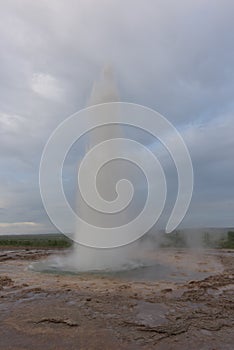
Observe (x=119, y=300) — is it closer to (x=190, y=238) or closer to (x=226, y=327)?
(x=226, y=327)

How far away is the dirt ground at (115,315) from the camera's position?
24.4 feet

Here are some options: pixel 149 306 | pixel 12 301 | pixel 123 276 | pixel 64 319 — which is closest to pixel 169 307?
pixel 149 306

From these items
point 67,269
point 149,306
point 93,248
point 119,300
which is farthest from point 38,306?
point 93,248

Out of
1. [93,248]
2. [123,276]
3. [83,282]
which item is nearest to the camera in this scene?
[83,282]

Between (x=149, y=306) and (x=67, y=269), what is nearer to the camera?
(x=149, y=306)

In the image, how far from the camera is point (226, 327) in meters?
8.41

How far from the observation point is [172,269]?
63.1ft

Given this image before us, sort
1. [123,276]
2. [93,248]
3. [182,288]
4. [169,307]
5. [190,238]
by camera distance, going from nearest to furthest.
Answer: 1. [169,307]
2. [182,288]
3. [123,276]
4. [93,248]
5. [190,238]

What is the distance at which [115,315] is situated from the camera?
363 inches

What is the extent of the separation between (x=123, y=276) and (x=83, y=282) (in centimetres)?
244

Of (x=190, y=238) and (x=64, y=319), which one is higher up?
(x=190, y=238)

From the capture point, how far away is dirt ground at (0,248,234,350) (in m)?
7.44

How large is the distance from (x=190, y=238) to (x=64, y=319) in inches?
1509

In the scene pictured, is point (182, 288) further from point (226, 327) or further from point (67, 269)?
point (67, 269)
